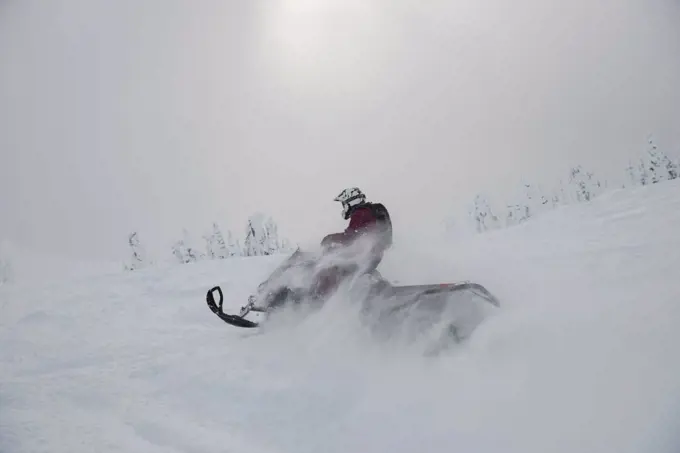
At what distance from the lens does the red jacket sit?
147 inches

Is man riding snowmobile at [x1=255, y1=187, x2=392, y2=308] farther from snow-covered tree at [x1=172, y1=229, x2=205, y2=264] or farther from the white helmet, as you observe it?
snow-covered tree at [x1=172, y1=229, x2=205, y2=264]

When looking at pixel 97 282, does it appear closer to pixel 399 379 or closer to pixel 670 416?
pixel 399 379

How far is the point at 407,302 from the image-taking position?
122 inches

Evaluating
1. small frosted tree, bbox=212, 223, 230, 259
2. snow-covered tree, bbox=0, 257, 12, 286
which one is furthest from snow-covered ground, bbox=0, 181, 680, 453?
small frosted tree, bbox=212, 223, 230, 259

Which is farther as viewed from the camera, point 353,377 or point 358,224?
point 358,224

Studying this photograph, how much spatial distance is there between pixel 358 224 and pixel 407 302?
0.87 metres

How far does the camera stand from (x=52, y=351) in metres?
3.22

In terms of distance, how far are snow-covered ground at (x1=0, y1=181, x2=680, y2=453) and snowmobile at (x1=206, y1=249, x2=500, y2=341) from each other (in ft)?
0.42

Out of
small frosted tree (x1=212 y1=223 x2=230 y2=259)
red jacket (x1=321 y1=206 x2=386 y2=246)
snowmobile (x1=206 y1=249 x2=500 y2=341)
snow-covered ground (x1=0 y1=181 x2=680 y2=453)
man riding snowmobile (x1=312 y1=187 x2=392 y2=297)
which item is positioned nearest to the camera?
snow-covered ground (x1=0 y1=181 x2=680 y2=453)

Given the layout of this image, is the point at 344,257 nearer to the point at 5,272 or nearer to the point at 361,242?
the point at 361,242

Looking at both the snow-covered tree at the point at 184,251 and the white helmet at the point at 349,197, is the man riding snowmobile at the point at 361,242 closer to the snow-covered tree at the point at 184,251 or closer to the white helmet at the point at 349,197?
the white helmet at the point at 349,197

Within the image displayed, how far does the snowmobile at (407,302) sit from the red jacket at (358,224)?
0.25 metres

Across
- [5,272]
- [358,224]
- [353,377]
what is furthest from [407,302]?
[5,272]

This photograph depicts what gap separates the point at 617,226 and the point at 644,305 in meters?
2.94
